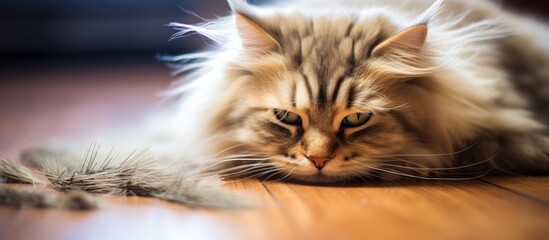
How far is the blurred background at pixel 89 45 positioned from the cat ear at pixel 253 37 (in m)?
2.10

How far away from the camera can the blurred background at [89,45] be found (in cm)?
391

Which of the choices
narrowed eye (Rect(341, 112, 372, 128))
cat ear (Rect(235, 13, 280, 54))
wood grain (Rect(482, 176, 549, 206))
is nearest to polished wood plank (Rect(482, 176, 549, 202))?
wood grain (Rect(482, 176, 549, 206))

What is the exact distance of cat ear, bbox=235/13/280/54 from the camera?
4.64 feet

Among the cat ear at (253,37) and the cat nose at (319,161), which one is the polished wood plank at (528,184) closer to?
the cat nose at (319,161)

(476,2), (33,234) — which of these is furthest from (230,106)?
(476,2)

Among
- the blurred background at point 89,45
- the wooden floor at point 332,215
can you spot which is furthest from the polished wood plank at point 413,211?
the blurred background at point 89,45

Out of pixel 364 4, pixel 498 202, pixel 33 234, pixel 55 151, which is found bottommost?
pixel 33 234

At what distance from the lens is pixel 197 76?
66.8 inches

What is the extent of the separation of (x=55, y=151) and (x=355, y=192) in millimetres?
826

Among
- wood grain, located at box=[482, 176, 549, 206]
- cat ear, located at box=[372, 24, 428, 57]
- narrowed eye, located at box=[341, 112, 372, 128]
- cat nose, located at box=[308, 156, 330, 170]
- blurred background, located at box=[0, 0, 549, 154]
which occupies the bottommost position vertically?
wood grain, located at box=[482, 176, 549, 206]

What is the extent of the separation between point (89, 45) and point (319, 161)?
3741 millimetres

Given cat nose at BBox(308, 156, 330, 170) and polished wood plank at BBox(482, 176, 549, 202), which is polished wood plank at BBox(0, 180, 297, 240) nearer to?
cat nose at BBox(308, 156, 330, 170)

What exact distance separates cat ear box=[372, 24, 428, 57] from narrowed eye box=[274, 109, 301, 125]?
230mm

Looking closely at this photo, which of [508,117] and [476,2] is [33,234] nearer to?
[508,117]
